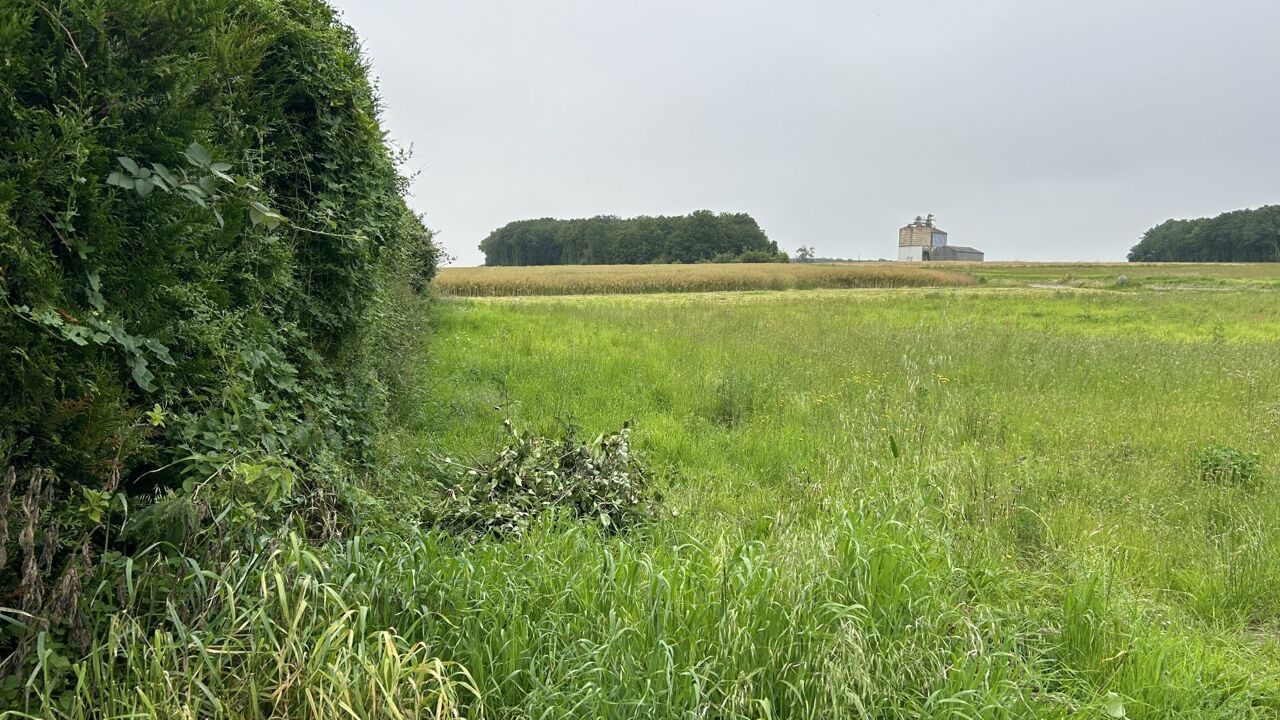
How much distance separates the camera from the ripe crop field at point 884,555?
84.7 inches

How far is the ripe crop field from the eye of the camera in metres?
2.15

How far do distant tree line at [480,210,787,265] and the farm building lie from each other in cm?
3873

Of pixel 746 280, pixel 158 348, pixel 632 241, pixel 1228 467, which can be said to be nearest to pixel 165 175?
pixel 158 348

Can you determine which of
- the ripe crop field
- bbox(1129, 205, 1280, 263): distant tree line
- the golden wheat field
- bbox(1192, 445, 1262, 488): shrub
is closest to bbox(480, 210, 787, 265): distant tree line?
the golden wheat field

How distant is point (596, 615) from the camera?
2.37m

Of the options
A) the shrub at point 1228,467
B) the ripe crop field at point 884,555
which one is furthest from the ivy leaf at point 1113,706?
the shrub at point 1228,467

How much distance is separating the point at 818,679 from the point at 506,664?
3.50 ft

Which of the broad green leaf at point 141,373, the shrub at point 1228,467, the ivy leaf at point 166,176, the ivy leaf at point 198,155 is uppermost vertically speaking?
the ivy leaf at point 198,155

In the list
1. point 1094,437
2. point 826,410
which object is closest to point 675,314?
point 826,410

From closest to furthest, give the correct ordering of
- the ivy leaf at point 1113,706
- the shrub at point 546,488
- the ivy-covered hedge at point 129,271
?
Result: the ivy-covered hedge at point 129,271 → the ivy leaf at point 1113,706 → the shrub at point 546,488

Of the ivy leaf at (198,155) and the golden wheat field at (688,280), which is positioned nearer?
the ivy leaf at (198,155)

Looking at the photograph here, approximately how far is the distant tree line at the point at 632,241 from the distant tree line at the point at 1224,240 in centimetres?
6070

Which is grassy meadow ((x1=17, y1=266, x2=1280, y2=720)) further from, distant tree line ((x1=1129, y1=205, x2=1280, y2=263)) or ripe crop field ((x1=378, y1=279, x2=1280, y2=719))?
distant tree line ((x1=1129, y1=205, x2=1280, y2=263))

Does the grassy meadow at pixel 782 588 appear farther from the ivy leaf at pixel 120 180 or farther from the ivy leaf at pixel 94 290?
the ivy leaf at pixel 120 180
